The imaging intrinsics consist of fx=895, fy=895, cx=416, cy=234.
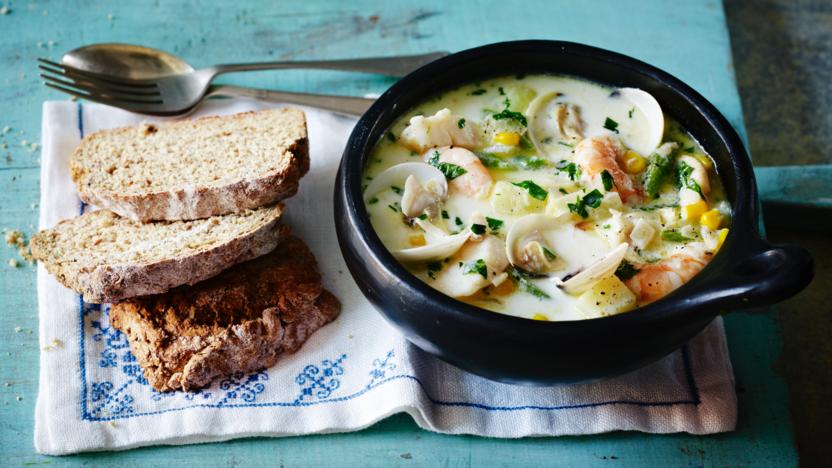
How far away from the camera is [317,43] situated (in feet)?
12.2

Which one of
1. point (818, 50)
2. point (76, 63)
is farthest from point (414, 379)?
point (818, 50)

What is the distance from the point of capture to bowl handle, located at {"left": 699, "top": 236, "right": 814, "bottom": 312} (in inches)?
80.7

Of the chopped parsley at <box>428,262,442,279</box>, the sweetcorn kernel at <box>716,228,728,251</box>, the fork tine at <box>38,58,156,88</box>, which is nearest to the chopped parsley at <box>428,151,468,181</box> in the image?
the chopped parsley at <box>428,262,442,279</box>

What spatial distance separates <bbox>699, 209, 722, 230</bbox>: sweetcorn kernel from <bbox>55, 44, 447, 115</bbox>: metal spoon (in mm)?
1327

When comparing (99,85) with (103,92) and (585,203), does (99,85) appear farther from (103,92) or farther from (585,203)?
(585,203)

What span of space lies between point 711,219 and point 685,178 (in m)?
0.17

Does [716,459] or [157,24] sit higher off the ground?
[157,24]

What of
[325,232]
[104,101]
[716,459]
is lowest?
[716,459]

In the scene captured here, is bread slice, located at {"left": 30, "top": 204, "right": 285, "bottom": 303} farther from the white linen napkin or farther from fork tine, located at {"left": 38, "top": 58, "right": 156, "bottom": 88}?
fork tine, located at {"left": 38, "top": 58, "right": 156, "bottom": 88}

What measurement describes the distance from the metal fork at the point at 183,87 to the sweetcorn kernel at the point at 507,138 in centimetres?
71

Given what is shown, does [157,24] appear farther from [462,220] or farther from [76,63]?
[462,220]

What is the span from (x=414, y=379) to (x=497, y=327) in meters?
0.48

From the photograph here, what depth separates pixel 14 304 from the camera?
292cm

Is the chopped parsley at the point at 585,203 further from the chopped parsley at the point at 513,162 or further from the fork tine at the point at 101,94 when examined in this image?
the fork tine at the point at 101,94
